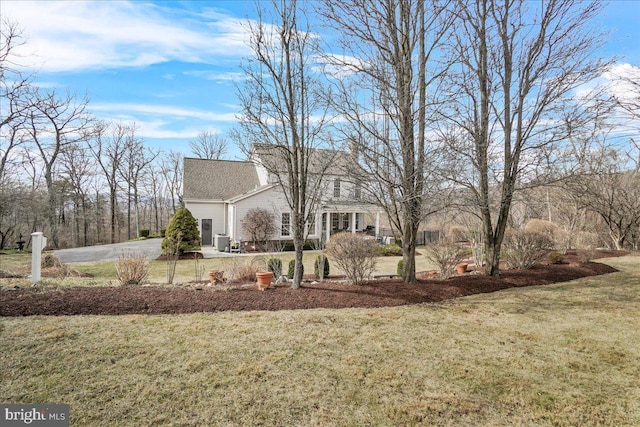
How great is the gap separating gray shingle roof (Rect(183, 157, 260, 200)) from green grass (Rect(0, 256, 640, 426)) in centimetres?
1666

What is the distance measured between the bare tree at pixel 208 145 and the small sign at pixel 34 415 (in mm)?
35604

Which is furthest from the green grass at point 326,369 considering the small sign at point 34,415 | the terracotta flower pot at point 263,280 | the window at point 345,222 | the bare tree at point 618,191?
the window at point 345,222

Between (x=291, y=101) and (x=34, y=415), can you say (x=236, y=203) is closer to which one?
(x=291, y=101)

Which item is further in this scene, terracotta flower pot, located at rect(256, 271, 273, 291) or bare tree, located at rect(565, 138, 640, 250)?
bare tree, located at rect(565, 138, 640, 250)

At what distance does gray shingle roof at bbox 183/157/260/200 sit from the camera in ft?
68.8

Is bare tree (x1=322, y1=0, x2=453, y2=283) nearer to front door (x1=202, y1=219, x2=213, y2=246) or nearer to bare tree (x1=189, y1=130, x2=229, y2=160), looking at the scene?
front door (x1=202, y1=219, x2=213, y2=246)

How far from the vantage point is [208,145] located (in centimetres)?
3641

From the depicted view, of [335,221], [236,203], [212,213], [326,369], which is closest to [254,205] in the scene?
[236,203]

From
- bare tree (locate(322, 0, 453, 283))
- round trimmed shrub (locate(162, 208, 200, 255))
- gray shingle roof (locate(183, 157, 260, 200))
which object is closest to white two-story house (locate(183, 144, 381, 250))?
gray shingle roof (locate(183, 157, 260, 200))

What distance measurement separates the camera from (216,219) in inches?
825

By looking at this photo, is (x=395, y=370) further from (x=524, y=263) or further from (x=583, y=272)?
(x=583, y=272)

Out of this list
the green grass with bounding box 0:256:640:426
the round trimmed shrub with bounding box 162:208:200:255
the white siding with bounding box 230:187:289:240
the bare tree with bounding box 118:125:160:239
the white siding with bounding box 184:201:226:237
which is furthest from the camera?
the bare tree with bounding box 118:125:160:239

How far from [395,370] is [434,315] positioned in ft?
8.10

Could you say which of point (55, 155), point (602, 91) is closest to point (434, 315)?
point (602, 91)
